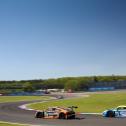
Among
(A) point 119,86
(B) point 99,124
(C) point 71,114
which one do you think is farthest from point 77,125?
(A) point 119,86

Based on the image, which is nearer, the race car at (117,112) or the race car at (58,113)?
the race car at (58,113)

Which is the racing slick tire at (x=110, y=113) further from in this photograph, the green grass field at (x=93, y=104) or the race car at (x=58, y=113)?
the green grass field at (x=93, y=104)

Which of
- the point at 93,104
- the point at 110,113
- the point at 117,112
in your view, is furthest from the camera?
the point at 93,104

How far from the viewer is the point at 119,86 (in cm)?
16175

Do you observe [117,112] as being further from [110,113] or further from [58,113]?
[58,113]

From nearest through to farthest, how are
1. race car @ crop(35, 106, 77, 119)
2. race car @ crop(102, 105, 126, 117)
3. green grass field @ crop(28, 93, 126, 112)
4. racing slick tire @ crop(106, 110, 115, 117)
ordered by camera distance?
race car @ crop(35, 106, 77, 119), race car @ crop(102, 105, 126, 117), racing slick tire @ crop(106, 110, 115, 117), green grass field @ crop(28, 93, 126, 112)

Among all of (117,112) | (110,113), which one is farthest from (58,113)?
(117,112)

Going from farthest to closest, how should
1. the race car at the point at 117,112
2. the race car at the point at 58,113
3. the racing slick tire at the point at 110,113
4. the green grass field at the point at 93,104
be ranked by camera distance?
the green grass field at the point at 93,104, the racing slick tire at the point at 110,113, the race car at the point at 117,112, the race car at the point at 58,113

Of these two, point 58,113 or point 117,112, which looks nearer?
point 117,112

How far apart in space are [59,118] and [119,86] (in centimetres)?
12733

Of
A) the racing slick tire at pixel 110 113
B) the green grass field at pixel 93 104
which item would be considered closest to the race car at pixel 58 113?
the racing slick tire at pixel 110 113

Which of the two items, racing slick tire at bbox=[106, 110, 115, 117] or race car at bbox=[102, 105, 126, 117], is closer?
race car at bbox=[102, 105, 126, 117]

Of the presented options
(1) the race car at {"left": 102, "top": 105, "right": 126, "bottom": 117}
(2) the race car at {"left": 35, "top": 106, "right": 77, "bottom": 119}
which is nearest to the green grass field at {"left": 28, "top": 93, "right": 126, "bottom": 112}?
(1) the race car at {"left": 102, "top": 105, "right": 126, "bottom": 117}

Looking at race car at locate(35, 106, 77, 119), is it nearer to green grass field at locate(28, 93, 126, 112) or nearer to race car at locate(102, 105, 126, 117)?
race car at locate(102, 105, 126, 117)
